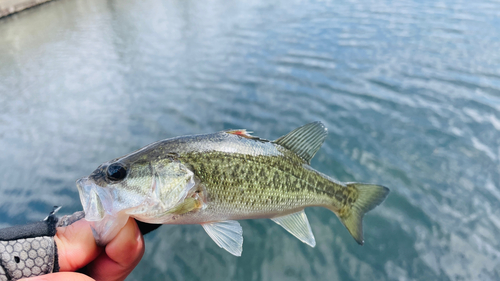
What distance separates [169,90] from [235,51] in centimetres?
269

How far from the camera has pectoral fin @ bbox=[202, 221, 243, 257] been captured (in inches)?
80.8

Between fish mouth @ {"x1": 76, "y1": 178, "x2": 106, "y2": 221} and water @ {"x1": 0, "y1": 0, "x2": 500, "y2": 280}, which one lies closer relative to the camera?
fish mouth @ {"x1": 76, "y1": 178, "x2": 106, "y2": 221}

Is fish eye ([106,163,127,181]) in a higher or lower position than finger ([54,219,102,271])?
higher

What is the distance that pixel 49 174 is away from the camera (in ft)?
15.0

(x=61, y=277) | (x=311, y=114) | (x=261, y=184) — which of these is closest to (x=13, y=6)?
(x=311, y=114)

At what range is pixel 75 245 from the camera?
72.9 inches

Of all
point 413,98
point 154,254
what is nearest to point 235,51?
point 413,98

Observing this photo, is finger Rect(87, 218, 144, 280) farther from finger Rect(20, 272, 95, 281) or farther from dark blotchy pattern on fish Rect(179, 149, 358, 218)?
dark blotchy pattern on fish Rect(179, 149, 358, 218)

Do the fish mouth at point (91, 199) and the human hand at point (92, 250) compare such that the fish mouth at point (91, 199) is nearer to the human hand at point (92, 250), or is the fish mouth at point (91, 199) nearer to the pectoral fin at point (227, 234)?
the human hand at point (92, 250)

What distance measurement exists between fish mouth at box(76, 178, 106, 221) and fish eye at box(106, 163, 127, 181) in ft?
0.32

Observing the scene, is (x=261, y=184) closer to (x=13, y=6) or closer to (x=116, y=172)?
(x=116, y=172)

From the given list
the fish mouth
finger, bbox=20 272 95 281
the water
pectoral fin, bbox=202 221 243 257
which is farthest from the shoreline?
pectoral fin, bbox=202 221 243 257

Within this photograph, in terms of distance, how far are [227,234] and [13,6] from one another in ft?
70.9

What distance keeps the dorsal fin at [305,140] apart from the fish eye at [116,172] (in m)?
1.21
